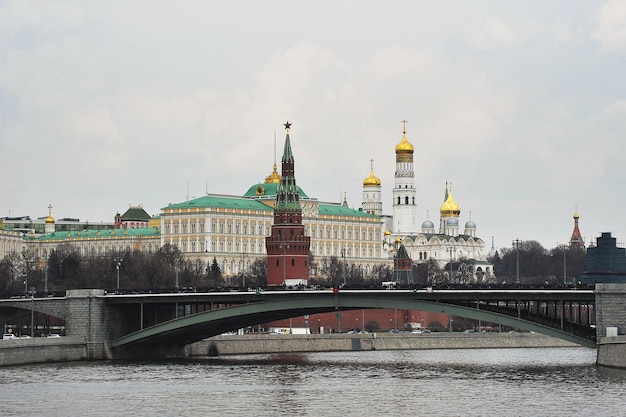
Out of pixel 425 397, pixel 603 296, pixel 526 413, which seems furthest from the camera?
pixel 603 296

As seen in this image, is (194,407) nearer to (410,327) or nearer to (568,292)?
(568,292)

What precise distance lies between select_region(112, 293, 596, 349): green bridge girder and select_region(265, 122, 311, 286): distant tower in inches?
1578

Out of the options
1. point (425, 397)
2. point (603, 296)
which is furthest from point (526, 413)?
point (603, 296)

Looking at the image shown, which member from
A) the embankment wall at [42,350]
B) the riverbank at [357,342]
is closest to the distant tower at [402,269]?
the riverbank at [357,342]

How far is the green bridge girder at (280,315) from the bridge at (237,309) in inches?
2.0

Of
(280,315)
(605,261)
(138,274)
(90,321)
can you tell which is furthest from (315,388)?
(605,261)

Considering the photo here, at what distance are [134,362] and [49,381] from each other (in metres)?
17.5

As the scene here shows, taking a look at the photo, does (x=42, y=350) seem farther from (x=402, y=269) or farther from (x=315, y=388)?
(x=402, y=269)

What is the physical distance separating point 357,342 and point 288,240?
22709mm

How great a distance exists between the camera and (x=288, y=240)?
495ft

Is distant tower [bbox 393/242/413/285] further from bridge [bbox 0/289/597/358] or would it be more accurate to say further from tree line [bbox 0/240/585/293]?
bridge [bbox 0/289/597/358]

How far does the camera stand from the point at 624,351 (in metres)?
86.5

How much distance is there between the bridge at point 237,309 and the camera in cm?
9412

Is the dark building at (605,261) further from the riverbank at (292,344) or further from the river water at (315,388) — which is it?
the river water at (315,388)
